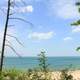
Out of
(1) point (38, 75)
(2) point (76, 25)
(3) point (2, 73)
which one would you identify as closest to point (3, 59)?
(3) point (2, 73)

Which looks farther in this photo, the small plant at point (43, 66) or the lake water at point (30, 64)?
the lake water at point (30, 64)

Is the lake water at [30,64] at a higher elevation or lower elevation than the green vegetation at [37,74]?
higher

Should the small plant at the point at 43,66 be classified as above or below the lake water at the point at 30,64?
below

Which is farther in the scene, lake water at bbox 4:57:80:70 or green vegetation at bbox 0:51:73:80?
lake water at bbox 4:57:80:70

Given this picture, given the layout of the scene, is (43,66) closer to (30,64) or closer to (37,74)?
(37,74)

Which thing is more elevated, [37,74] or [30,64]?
[30,64]

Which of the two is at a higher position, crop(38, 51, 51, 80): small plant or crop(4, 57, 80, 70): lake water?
crop(4, 57, 80, 70): lake water

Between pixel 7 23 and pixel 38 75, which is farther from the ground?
pixel 7 23

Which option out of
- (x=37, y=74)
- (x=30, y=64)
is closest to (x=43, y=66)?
(x=37, y=74)

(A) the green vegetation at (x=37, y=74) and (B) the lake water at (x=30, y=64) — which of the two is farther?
(B) the lake water at (x=30, y=64)

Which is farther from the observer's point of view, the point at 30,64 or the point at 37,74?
the point at 30,64

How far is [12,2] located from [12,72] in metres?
2.71

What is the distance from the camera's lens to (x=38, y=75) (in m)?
16.6

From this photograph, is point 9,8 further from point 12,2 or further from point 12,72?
point 12,72
